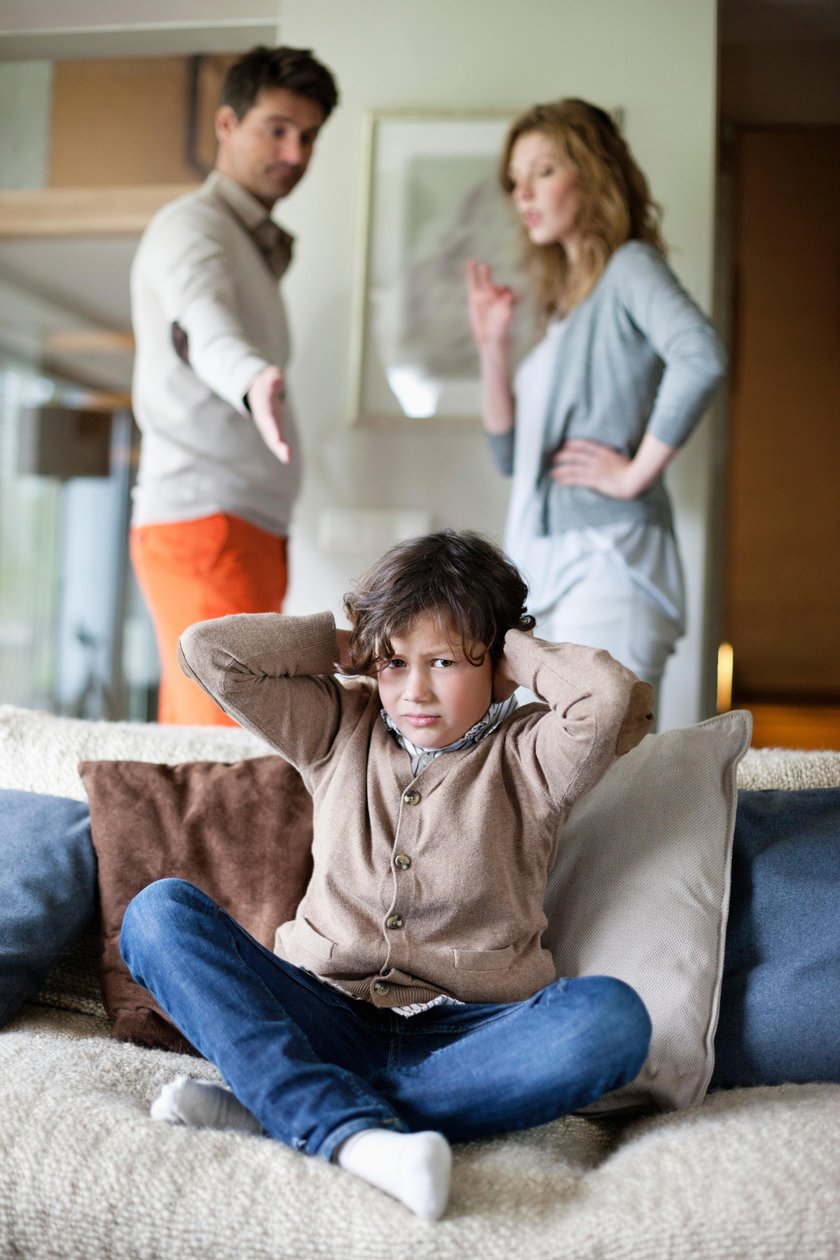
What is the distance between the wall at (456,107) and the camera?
109 inches

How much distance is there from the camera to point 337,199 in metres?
2.91

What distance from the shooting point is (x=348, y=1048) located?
117cm

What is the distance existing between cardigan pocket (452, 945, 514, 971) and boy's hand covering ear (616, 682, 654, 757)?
0.76 feet

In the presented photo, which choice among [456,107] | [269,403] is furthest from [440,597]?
[456,107]

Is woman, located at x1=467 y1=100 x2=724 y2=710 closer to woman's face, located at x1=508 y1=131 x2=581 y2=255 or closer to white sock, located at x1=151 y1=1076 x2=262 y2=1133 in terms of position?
woman's face, located at x1=508 y1=131 x2=581 y2=255

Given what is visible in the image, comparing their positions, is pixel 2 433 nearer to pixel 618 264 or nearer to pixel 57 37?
pixel 57 37

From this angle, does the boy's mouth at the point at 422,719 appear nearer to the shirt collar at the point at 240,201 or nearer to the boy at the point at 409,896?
the boy at the point at 409,896

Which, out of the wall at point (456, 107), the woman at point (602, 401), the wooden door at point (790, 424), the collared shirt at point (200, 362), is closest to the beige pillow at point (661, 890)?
the woman at point (602, 401)

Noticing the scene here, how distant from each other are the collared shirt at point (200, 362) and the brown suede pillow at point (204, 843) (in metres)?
0.91

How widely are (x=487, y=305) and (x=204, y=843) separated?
5.33 ft

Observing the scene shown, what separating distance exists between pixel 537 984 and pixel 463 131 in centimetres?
220

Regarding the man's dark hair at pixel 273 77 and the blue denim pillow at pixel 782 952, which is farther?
the man's dark hair at pixel 273 77

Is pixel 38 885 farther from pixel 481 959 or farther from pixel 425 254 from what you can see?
pixel 425 254

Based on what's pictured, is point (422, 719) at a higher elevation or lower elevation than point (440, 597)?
lower
